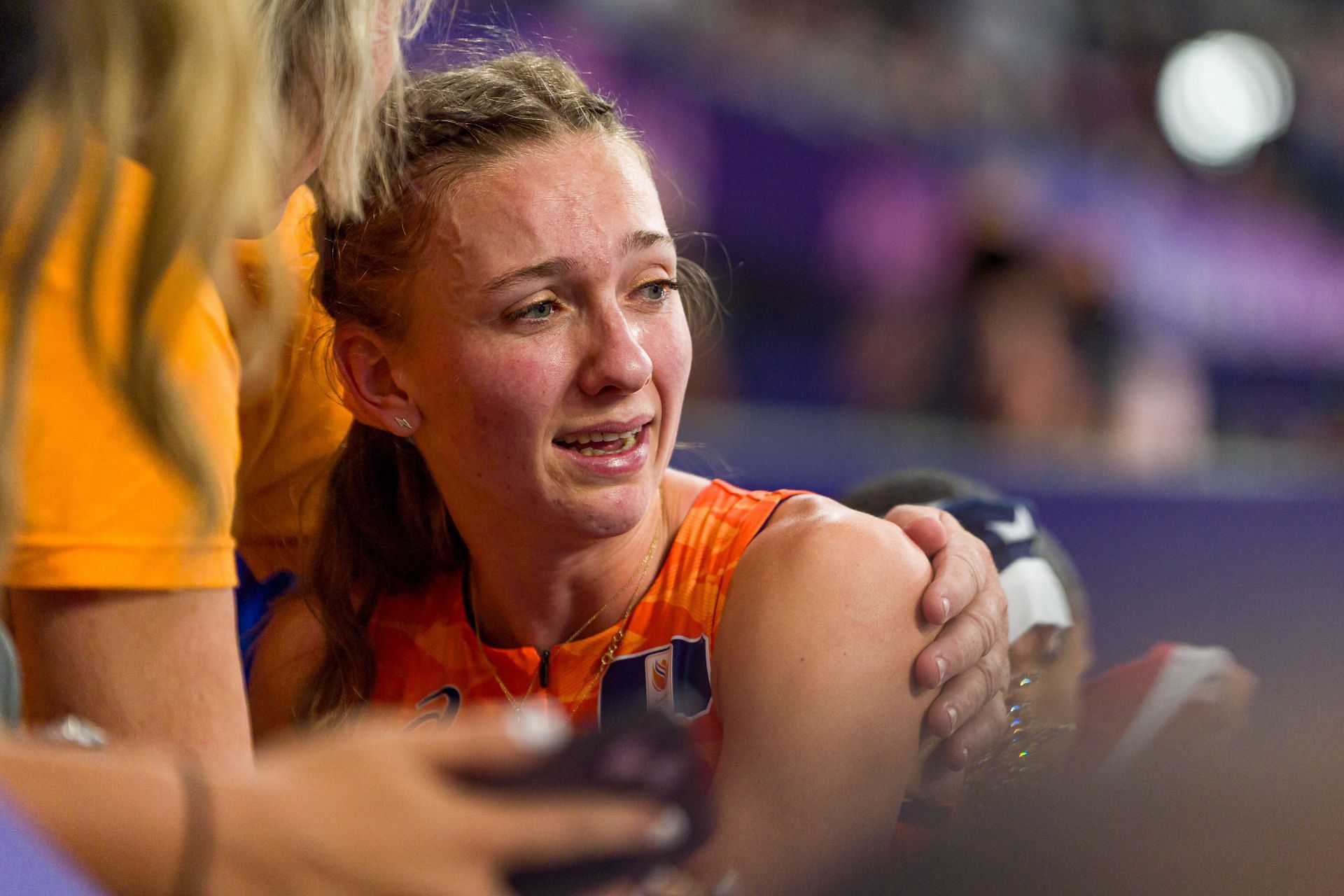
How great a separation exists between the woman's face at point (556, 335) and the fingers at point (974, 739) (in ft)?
1.11

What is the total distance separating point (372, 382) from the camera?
4.20 feet

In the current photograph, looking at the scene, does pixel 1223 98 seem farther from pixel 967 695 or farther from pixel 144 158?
pixel 144 158

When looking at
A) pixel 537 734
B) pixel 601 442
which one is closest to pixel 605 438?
pixel 601 442

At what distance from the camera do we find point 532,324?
1.16 metres

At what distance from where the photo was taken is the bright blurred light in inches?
294

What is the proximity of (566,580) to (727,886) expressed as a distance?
436 mm

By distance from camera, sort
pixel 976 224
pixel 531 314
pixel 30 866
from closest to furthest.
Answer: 1. pixel 30 866
2. pixel 531 314
3. pixel 976 224

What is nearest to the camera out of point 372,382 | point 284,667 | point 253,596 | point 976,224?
point 372,382

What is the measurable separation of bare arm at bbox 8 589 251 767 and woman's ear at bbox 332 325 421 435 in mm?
300

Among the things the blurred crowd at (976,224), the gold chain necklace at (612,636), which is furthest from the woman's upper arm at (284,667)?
the blurred crowd at (976,224)

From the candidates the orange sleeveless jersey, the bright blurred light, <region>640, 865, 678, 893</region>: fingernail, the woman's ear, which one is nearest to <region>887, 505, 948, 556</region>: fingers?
the orange sleeveless jersey

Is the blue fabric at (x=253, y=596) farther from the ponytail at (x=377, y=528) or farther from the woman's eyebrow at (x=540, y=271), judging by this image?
the woman's eyebrow at (x=540, y=271)

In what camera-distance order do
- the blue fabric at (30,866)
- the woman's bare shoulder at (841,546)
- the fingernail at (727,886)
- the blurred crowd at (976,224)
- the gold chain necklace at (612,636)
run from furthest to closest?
1. the blurred crowd at (976,224)
2. the gold chain necklace at (612,636)
3. the woman's bare shoulder at (841,546)
4. the fingernail at (727,886)
5. the blue fabric at (30,866)

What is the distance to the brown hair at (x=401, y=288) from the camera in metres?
1.21
